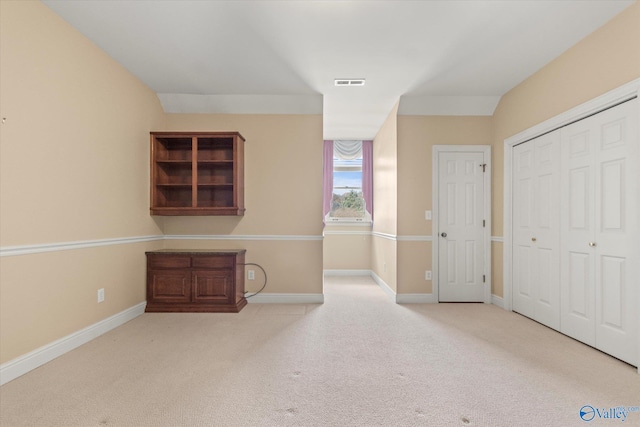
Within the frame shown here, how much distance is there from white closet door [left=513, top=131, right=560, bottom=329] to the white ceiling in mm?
926

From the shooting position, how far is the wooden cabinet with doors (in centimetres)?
392

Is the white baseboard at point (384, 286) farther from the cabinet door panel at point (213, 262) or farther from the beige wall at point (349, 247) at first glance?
the cabinet door panel at point (213, 262)

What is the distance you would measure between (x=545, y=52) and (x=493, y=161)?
151cm

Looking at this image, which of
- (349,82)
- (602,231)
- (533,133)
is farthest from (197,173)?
(602,231)

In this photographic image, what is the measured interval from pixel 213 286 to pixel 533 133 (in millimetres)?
4049

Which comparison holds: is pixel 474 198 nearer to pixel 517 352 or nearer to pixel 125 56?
pixel 517 352

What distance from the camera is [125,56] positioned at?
10.9 ft

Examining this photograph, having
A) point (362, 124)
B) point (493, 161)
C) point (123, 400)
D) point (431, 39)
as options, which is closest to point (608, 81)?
point (431, 39)

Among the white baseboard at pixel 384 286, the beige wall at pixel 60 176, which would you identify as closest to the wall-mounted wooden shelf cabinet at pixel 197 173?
the beige wall at pixel 60 176

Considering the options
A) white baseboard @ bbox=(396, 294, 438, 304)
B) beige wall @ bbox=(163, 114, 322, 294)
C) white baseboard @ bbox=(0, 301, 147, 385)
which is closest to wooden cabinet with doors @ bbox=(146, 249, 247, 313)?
A: white baseboard @ bbox=(0, 301, 147, 385)

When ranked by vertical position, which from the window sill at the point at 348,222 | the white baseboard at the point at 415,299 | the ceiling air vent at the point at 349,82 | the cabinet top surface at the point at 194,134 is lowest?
the white baseboard at the point at 415,299

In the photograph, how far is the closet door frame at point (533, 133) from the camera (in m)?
2.56

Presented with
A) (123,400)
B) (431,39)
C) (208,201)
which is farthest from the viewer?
(208,201)

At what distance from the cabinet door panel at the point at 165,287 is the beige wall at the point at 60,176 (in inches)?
7.8
